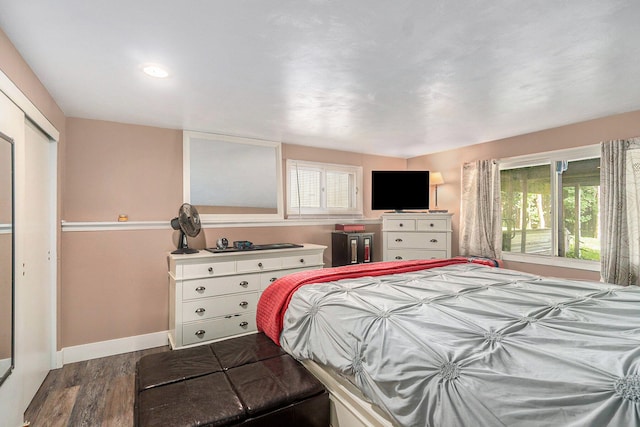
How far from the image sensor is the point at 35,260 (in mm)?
2352

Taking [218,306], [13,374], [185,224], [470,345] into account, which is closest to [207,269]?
[218,306]

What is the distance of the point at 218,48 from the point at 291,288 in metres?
1.58

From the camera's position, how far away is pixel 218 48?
189 centimetres

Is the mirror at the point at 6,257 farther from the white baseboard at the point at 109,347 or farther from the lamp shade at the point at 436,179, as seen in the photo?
the lamp shade at the point at 436,179

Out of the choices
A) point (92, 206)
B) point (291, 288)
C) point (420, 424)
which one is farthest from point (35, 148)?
point (420, 424)

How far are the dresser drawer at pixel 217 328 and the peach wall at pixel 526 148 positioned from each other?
316cm

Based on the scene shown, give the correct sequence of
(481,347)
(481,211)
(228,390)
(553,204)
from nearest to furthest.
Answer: (481,347)
(228,390)
(553,204)
(481,211)

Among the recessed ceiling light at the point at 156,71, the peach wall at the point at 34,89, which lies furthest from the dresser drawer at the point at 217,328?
the recessed ceiling light at the point at 156,71

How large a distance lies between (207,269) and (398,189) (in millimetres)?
2921

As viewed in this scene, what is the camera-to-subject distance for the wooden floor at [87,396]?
6.93ft

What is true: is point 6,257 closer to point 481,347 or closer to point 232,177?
Result: point 232,177

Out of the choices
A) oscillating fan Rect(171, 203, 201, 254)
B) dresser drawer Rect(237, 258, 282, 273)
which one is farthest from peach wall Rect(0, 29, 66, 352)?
dresser drawer Rect(237, 258, 282, 273)

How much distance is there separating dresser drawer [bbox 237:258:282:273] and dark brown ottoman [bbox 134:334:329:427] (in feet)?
4.58

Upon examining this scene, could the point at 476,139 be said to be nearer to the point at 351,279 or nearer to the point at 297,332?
the point at 351,279
